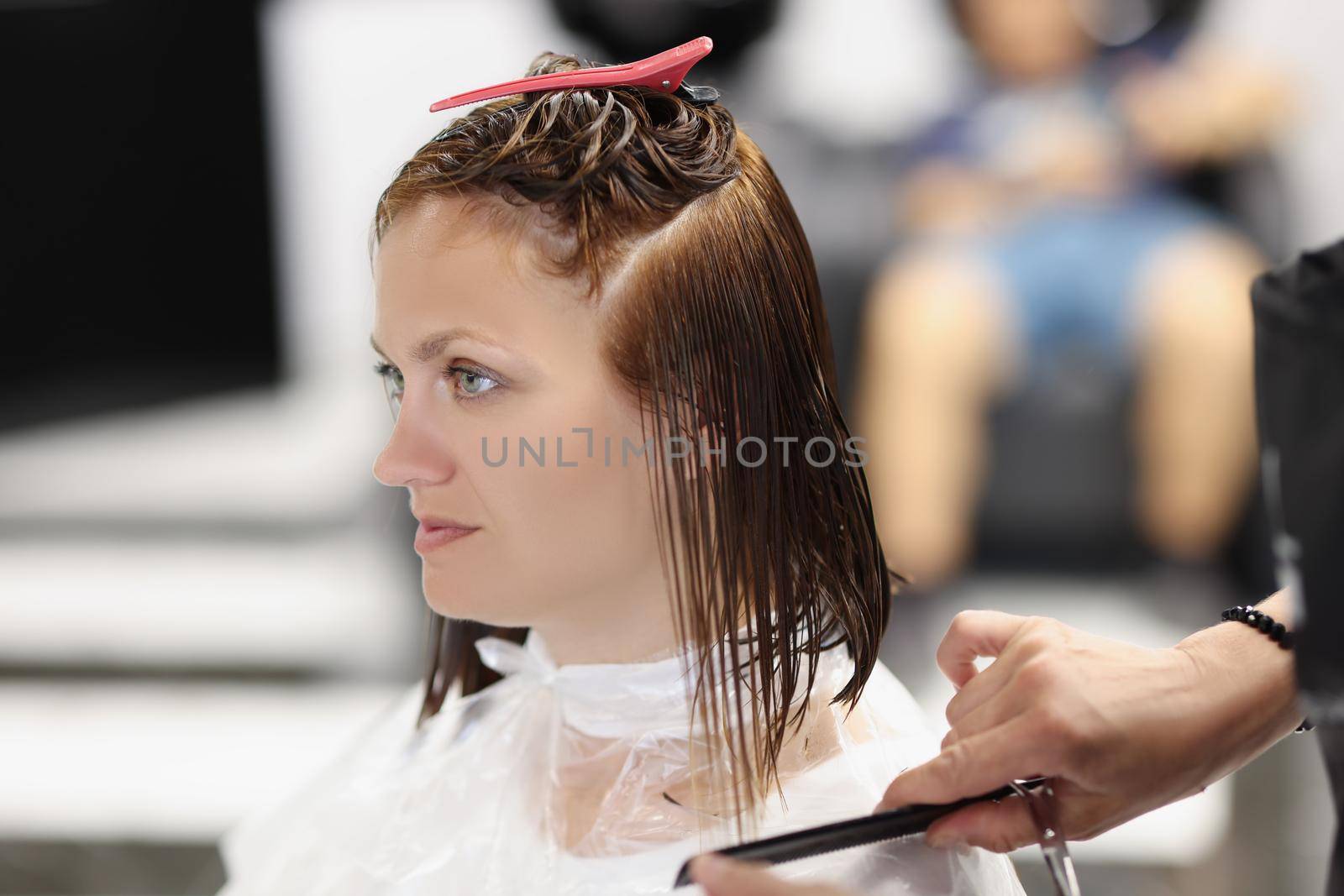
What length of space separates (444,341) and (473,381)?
0.04 metres

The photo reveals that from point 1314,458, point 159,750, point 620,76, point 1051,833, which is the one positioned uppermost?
point 620,76

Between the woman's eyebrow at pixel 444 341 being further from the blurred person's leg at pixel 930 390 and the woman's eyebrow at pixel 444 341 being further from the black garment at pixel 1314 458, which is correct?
the blurred person's leg at pixel 930 390

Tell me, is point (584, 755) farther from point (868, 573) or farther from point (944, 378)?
point (944, 378)

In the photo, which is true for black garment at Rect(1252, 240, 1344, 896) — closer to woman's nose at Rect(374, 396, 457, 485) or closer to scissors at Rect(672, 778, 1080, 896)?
scissors at Rect(672, 778, 1080, 896)

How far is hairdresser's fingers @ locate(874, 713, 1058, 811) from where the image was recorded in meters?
0.74

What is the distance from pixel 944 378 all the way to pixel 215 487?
180 cm

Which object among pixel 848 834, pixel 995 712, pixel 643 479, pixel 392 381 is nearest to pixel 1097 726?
pixel 995 712

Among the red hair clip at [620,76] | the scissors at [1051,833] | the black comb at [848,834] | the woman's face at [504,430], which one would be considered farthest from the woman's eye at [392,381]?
the scissors at [1051,833]

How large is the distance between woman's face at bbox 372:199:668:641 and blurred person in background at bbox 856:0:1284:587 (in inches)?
67.5

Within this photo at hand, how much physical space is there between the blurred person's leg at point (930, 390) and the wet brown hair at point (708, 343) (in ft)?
5.34

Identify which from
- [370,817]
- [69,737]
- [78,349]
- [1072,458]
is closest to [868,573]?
[370,817]

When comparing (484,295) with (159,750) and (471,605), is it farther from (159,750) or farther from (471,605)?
(159,750)

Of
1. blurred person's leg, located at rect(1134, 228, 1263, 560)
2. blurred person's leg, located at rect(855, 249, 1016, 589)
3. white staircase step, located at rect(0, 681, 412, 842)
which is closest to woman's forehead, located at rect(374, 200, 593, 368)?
white staircase step, located at rect(0, 681, 412, 842)

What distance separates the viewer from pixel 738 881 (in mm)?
659
